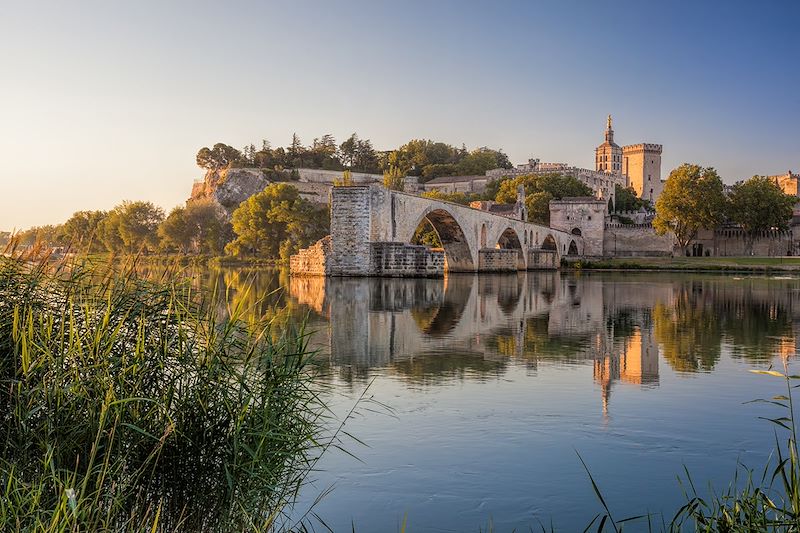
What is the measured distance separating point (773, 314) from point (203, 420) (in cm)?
1733

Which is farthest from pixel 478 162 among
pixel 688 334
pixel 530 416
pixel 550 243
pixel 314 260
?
pixel 530 416

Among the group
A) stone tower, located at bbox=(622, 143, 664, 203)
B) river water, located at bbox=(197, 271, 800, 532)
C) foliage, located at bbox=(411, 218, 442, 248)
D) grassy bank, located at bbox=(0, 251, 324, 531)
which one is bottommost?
river water, located at bbox=(197, 271, 800, 532)

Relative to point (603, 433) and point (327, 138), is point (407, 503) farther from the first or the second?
point (327, 138)

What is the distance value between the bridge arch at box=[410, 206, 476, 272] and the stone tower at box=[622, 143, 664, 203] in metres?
77.3

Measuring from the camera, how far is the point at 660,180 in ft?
398

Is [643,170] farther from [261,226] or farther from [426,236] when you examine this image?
[261,226]

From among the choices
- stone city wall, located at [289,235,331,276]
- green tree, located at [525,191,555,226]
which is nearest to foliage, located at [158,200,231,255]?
stone city wall, located at [289,235,331,276]

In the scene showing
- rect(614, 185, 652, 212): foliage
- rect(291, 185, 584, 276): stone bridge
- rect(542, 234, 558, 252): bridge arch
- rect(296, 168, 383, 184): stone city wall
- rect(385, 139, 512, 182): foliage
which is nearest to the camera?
rect(291, 185, 584, 276): stone bridge

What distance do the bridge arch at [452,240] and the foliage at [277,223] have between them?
31.6 feet

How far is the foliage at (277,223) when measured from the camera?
5256 centimetres

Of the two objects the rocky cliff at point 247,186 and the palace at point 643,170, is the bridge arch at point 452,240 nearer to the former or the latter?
the rocky cliff at point 247,186

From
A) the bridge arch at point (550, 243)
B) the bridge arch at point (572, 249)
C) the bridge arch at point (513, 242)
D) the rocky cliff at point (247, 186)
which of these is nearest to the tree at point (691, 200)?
the bridge arch at point (572, 249)

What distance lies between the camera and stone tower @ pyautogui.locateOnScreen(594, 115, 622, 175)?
12656cm

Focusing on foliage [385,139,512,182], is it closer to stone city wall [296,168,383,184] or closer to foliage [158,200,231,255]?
stone city wall [296,168,383,184]
